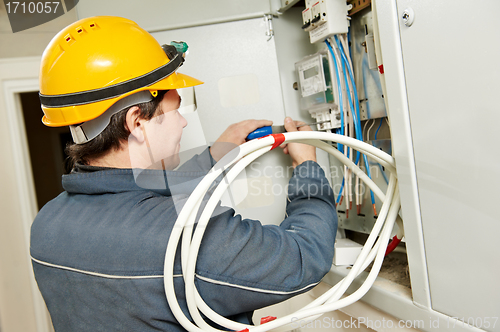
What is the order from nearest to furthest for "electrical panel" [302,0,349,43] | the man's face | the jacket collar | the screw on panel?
the screw on panel, the jacket collar, the man's face, "electrical panel" [302,0,349,43]

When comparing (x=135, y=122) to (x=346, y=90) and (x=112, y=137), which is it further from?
(x=346, y=90)

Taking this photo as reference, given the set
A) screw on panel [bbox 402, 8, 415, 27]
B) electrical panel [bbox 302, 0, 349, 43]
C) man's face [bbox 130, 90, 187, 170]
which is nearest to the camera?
screw on panel [bbox 402, 8, 415, 27]

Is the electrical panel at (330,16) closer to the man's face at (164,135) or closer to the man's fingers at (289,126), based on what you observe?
the man's fingers at (289,126)

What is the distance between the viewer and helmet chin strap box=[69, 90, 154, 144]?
831 mm

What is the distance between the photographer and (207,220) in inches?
26.8

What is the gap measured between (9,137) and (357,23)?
2.18 metres

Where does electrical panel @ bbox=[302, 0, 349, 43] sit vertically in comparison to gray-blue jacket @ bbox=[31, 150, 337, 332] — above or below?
above

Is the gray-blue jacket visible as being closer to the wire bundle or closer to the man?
the man

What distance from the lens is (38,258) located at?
796 millimetres

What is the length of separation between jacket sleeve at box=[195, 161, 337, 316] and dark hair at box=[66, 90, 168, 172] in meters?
0.31

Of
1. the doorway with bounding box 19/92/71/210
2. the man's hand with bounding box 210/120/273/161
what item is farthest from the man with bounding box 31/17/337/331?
the doorway with bounding box 19/92/71/210

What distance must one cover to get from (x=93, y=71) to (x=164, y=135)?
0.22m

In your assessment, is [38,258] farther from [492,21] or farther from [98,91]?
[492,21]

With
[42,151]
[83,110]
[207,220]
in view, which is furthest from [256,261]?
[42,151]
